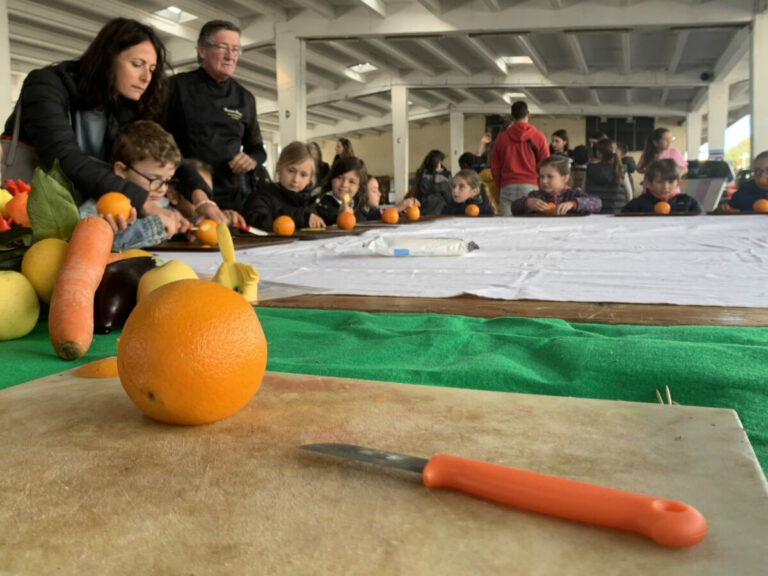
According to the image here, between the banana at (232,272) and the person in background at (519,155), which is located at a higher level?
the person in background at (519,155)

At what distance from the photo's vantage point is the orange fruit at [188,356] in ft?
1.50

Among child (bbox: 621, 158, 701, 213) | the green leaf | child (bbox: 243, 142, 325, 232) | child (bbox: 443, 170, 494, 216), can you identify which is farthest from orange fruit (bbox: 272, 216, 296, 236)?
child (bbox: 621, 158, 701, 213)

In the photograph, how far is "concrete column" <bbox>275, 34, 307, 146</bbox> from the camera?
8812mm

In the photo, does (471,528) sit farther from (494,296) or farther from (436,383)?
(494,296)

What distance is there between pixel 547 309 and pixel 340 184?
315cm

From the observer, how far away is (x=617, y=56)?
11.3 meters

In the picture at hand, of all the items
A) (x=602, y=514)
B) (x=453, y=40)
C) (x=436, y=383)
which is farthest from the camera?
(x=453, y=40)

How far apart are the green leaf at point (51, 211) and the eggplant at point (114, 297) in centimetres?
10

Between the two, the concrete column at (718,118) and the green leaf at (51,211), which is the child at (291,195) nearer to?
the green leaf at (51,211)

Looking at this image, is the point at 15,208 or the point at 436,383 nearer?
the point at 436,383

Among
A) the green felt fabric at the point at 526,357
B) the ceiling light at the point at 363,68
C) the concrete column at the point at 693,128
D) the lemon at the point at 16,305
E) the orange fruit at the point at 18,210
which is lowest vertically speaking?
the green felt fabric at the point at 526,357

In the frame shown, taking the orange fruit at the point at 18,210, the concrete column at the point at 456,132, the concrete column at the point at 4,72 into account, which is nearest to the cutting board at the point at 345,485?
the orange fruit at the point at 18,210

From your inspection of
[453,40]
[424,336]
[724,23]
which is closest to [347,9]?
[453,40]

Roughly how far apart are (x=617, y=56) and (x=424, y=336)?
12.0m
